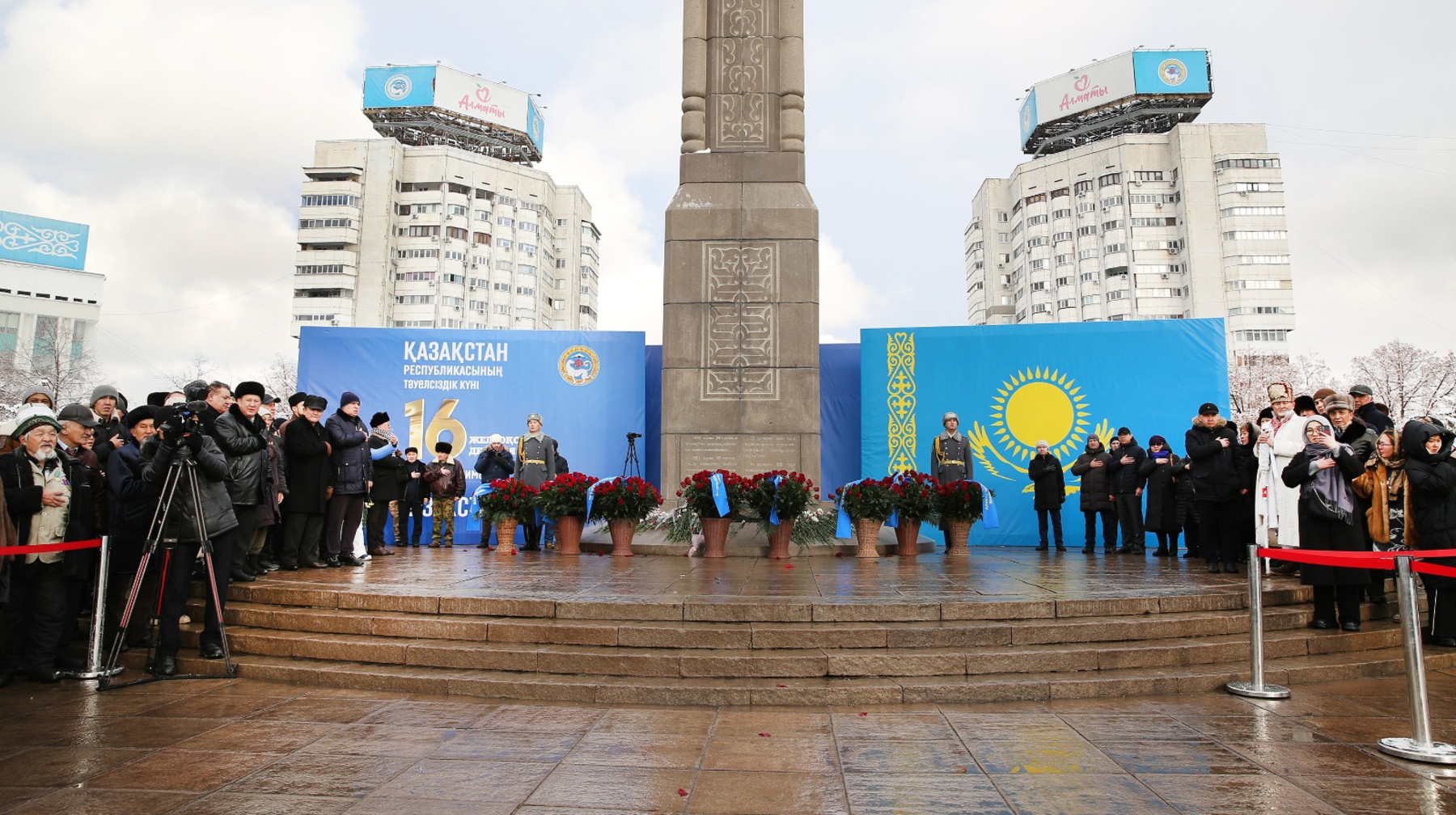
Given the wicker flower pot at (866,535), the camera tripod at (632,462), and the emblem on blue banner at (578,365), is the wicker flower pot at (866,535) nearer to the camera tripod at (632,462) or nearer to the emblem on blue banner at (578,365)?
the camera tripod at (632,462)

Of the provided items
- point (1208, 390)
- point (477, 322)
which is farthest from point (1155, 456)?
point (477, 322)

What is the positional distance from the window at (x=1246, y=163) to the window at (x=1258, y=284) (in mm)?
7655

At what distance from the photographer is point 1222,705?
175 inches

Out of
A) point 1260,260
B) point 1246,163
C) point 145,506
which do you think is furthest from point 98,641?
point 1246,163

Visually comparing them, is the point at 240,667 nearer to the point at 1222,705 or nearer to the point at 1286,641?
the point at 1222,705

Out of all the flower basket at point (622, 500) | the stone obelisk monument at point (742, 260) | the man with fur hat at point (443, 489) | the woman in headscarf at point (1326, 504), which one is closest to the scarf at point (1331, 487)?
the woman in headscarf at point (1326, 504)

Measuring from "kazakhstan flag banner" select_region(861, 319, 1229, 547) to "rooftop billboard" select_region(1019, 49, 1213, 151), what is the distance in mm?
54056

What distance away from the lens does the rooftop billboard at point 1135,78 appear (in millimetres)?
57344

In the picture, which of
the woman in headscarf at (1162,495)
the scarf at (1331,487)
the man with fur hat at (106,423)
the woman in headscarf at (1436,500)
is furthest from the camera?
the woman in headscarf at (1162,495)

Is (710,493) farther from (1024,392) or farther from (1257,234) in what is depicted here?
(1257,234)

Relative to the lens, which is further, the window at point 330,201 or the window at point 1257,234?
the window at point 330,201

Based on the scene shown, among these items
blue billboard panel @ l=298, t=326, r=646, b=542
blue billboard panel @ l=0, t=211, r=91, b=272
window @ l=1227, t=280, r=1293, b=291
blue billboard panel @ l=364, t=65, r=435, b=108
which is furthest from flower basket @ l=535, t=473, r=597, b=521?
blue billboard panel @ l=0, t=211, r=91, b=272

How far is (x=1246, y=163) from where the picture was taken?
5622cm

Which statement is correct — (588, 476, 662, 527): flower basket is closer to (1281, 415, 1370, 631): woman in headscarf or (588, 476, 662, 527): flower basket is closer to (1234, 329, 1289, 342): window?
(1281, 415, 1370, 631): woman in headscarf
